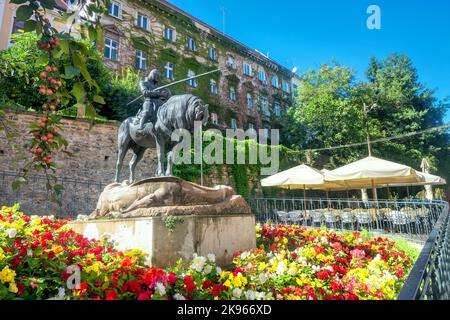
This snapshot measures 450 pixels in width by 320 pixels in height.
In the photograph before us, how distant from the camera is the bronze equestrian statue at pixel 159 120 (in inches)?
210

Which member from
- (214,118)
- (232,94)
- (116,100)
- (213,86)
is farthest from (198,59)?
(116,100)

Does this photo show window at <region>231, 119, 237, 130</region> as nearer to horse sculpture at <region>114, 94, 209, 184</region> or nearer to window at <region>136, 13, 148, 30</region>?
window at <region>136, 13, 148, 30</region>

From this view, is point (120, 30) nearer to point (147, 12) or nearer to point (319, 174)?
point (147, 12)

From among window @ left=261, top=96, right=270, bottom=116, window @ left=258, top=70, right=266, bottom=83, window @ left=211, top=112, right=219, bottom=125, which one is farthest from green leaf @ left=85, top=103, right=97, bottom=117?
window @ left=258, top=70, right=266, bottom=83

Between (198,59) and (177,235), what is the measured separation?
23486 millimetres

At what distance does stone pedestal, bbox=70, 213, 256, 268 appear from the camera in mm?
4152

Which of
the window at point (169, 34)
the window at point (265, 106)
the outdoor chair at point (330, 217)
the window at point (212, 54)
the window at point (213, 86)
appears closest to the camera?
the outdoor chair at point (330, 217)

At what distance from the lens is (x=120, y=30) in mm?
20922

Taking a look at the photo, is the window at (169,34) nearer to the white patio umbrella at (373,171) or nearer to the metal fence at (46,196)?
the metal fence at (46,196)

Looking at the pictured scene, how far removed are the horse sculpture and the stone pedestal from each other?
1.37m

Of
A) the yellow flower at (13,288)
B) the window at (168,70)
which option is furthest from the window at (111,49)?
the yellow flower at (13,288)

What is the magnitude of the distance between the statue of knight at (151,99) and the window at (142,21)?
60.9 ft
